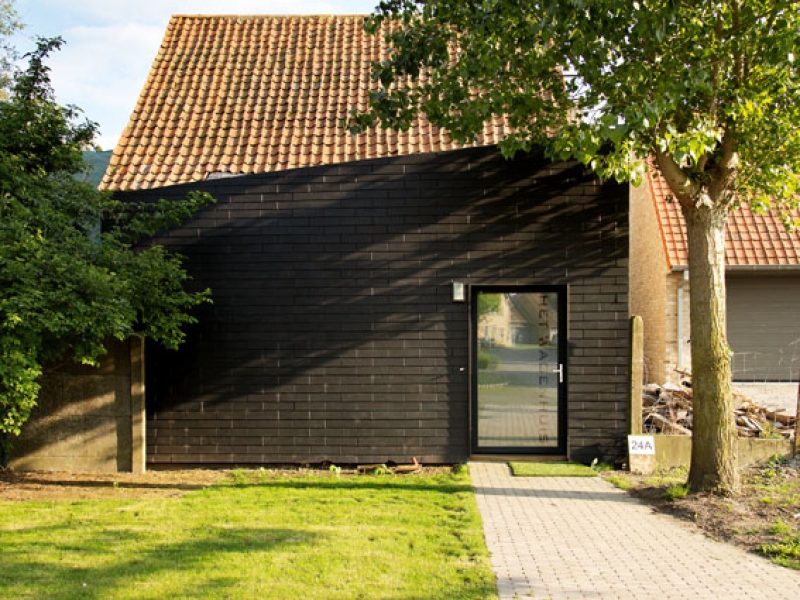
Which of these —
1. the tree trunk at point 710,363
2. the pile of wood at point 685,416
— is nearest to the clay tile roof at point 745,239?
the pile of wood at point 685,416

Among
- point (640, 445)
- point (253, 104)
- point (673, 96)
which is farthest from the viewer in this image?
point (253, 104)

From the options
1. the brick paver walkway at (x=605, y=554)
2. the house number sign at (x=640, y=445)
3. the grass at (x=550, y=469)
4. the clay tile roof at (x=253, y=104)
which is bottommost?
the brick paver walkway at (x=605, y=554)

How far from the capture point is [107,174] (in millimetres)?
10680

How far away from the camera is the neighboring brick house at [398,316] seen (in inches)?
388

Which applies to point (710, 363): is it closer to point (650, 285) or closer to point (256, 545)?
point (256, 545)

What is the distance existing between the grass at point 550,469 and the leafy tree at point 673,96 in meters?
1.58

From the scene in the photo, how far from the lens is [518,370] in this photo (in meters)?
10.0

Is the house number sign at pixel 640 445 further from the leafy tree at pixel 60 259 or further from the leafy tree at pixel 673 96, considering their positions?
the leafy tree at pixel 60 259

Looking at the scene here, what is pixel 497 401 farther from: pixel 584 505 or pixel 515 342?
pixel 584 505

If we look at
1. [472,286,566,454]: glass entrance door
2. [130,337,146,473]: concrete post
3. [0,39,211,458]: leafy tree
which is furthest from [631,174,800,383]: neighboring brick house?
[130,337,146,473]: concrete post

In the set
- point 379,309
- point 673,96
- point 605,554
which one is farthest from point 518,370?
point 673,96

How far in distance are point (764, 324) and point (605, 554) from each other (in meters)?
12.3

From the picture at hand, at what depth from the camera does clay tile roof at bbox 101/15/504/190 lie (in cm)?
1084

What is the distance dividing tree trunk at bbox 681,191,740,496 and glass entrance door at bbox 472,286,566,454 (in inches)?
86.5
